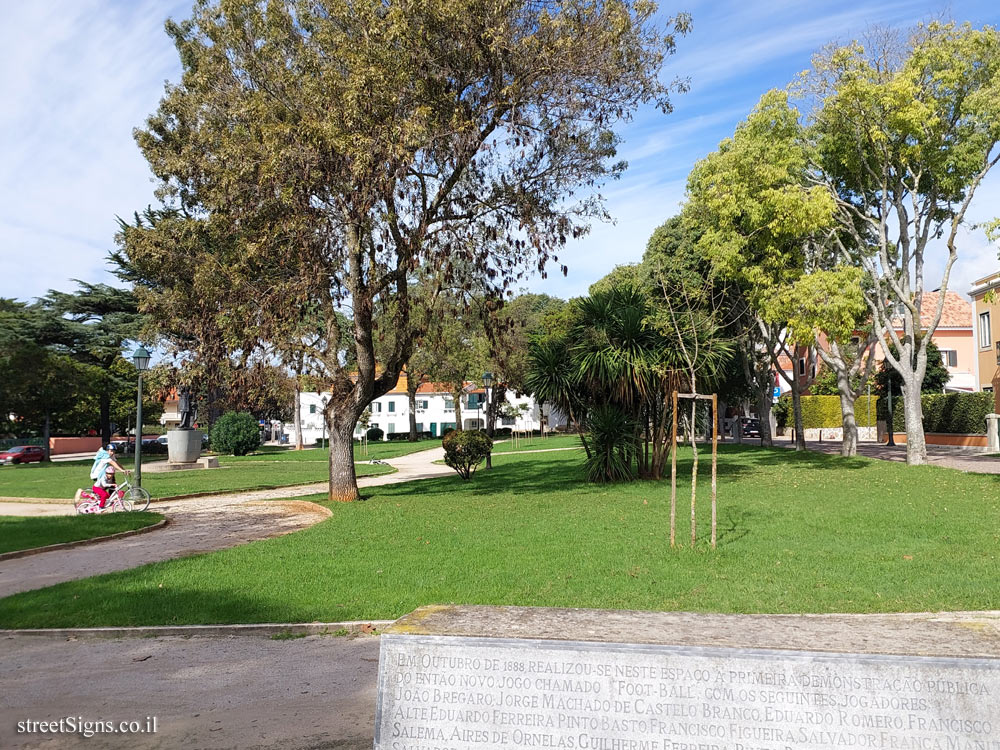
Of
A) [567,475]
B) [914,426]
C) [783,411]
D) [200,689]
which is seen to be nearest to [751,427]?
[783,411]

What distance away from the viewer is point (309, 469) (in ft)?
106

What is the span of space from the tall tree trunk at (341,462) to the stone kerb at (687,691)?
15.0 meters

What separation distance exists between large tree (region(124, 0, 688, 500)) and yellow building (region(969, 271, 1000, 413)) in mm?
25936

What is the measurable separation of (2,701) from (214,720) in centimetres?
173

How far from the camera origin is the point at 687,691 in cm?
298

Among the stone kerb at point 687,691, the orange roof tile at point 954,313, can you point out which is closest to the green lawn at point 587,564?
the stone kerb at point 687,691

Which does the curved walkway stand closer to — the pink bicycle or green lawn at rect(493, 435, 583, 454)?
the pink bicycle

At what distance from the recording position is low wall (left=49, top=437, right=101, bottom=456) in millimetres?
61978

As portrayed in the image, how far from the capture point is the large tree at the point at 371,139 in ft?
48.4

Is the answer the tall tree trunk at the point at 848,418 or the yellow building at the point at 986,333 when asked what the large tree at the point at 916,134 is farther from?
the yellow building at the point at 986,333

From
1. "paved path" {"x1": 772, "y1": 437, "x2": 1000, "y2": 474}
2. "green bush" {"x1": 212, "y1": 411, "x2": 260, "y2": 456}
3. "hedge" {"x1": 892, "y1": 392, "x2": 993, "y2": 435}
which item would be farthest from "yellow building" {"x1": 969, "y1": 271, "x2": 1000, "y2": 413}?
"green bush" {"x1": 212, "y1": 411, "x2": 260, "y2": 456}

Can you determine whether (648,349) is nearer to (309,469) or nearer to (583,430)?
(583,430)

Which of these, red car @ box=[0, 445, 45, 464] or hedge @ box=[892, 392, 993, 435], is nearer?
hedge @ box=[892, 392, 993, 435]

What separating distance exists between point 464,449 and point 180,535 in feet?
34.0
